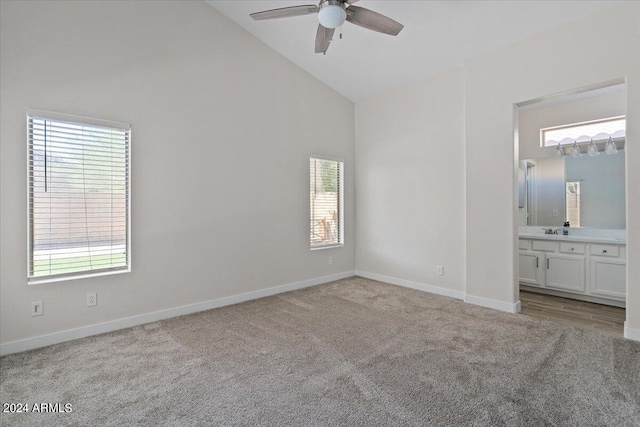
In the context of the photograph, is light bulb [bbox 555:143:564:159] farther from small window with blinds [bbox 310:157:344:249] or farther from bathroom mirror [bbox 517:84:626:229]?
small window with blinds [bbox 310:157:344:249]

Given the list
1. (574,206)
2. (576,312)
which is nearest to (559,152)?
(574,206)

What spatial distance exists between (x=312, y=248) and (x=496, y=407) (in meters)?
3.37

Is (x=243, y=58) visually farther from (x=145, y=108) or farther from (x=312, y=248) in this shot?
(x=312, y=248)

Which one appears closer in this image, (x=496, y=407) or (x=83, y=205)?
(x=496, y=407)

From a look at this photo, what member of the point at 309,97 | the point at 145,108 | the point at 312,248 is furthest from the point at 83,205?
the point at 309,97

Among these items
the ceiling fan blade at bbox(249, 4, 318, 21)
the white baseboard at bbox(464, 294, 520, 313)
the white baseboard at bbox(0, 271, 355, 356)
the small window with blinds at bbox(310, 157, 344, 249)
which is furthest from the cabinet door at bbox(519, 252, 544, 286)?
the ceiling fan blade at bbox(249, 4, 318, 21)

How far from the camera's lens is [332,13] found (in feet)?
8.48

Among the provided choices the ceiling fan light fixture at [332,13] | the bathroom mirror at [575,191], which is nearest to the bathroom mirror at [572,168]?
the bathroom mirror at [575,191]

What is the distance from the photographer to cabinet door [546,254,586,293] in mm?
4137

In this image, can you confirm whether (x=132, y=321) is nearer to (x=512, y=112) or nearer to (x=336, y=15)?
(x=336, y=15)

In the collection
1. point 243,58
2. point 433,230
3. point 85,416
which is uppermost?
point 243,58

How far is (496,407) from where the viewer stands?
1.96 m

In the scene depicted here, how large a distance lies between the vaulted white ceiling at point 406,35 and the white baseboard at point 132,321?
10.7 ft

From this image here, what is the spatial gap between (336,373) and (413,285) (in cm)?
275
